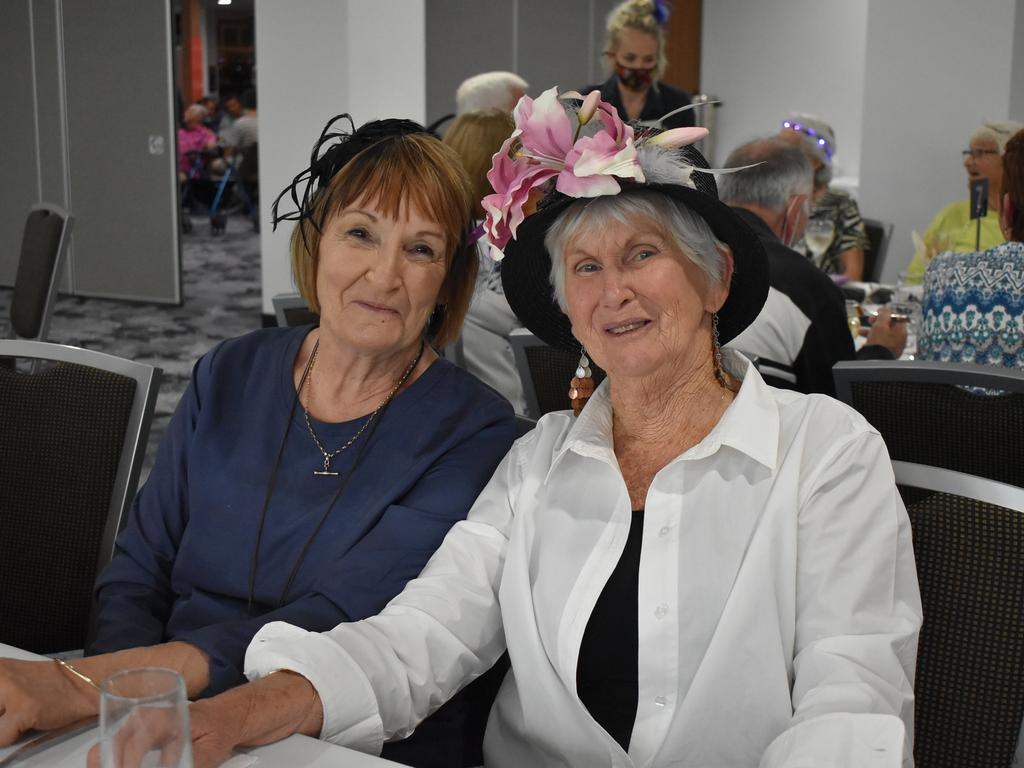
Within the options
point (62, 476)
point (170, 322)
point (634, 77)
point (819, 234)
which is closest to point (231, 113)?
point (170, 322)

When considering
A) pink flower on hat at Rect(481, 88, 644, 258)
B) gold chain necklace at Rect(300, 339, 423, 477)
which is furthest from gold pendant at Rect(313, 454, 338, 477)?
pink flower on hat at Rect(481, 88, 644, 258)

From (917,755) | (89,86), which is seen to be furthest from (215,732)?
(89,86)

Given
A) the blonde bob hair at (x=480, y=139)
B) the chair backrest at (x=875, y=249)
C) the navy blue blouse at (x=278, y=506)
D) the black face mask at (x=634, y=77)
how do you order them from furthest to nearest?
the chair backrest at (x=875, y=249), the black face mask at (x=634, y=77), the blonde bob hair at (x=480, y=139), the navy blue blouse at (x=278, y=506)

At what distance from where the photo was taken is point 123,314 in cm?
851

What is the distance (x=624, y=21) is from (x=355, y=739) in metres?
4.73

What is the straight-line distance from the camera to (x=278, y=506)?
72.3 inches

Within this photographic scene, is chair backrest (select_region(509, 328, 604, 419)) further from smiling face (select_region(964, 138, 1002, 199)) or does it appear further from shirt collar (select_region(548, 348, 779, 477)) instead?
smiling face (select_region(964, 138, 1002, 199))

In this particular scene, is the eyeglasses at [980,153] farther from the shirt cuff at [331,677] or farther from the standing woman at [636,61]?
the shirt cuff at [331,677]

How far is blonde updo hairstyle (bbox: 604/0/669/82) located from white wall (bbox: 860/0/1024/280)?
4.92 ft

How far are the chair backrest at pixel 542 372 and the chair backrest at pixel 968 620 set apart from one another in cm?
105

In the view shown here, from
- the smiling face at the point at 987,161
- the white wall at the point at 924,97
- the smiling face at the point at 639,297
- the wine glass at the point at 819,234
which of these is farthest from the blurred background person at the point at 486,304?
the white wall at the point at 924,97

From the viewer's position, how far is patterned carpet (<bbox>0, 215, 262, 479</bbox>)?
6812mm

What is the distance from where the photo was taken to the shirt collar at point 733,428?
4.93 feet

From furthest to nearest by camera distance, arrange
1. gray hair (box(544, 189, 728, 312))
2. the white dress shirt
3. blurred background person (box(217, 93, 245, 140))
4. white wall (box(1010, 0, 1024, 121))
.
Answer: blurred background person (box(217, 93, 245, 140)) → white wall (box(1010, 0, 1024, 121)) → gray hair (box(544, 189, 728, 312)) → the white dress shirt
